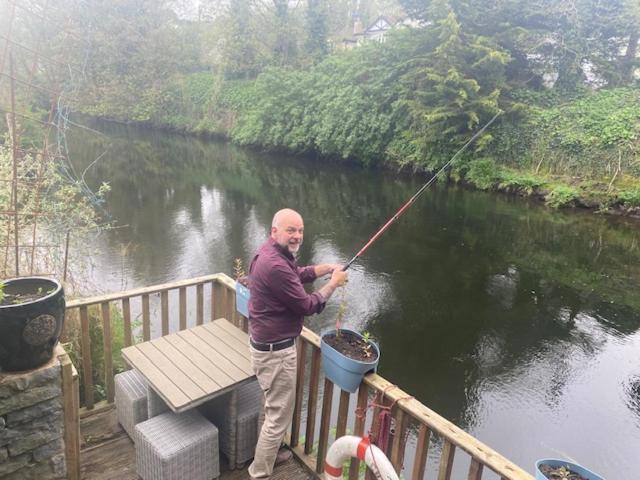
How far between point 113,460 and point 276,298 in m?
1.72

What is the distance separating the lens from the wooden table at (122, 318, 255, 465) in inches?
106

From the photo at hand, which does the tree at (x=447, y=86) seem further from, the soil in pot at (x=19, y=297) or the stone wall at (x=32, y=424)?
the stone wall at (x=32, y=424)

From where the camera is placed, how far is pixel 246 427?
2.99 metres

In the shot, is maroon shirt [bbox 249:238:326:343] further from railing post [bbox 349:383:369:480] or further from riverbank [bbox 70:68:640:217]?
riverbank [bbox 70:68:640:217]

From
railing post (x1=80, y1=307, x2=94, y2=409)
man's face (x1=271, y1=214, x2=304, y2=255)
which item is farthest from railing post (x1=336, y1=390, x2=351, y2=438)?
railing post (x1=80, y1=307, x2=94, y2=409)

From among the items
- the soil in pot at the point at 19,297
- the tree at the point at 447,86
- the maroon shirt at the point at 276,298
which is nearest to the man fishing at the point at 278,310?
the maroon shirt at the point at 276,298

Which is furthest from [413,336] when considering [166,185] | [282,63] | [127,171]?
[282,63]

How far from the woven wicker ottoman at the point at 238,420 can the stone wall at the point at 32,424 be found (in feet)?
2.93

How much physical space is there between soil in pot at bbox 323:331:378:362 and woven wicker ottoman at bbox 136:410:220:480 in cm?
91

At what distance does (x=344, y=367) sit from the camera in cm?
249

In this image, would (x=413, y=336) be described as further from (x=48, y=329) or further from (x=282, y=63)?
(x=282, y=63)

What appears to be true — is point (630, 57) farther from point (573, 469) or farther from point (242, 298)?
point (573, 469)

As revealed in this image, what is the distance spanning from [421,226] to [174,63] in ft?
92.3

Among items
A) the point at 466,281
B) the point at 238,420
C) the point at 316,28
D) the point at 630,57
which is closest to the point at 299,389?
the point at 238,420
